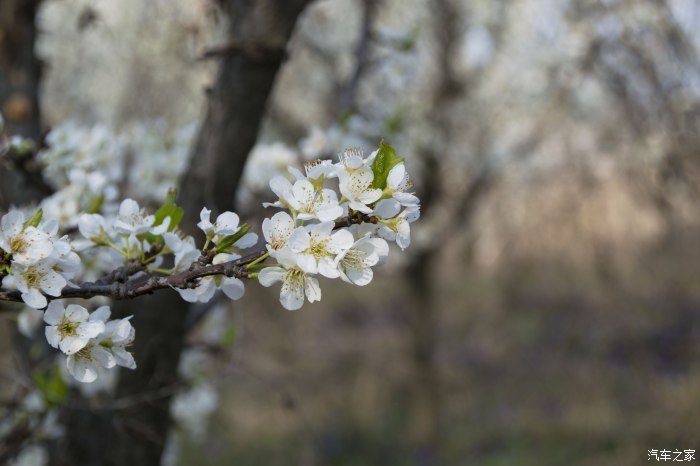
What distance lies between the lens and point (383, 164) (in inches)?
33.9

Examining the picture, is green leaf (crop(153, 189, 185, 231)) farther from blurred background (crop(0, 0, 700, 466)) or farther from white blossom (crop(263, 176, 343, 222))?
blurred background (crop(0, 0, 700, 466))

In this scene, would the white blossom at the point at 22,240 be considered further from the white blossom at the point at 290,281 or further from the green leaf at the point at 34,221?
Answer: the white blossom at the point at 290,281

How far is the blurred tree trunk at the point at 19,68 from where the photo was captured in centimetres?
180

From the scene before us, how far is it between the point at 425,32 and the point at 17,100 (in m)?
3.53

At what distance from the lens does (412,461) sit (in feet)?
17.4

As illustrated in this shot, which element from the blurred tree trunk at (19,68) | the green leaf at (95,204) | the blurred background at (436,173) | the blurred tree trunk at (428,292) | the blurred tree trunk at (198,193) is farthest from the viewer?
the blurred tree trunk at (428,292)

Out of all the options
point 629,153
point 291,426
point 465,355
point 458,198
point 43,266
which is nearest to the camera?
point 43,266

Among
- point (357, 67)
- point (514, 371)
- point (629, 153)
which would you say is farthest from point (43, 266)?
point (514, 371)

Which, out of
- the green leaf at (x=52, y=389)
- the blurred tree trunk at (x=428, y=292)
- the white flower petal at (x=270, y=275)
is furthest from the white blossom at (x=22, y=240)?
the blurred tree trunk at (x=428, y=292)

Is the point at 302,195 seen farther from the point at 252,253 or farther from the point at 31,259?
the point at 31,259

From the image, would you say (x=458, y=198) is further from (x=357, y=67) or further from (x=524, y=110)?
(x=357, y=67)

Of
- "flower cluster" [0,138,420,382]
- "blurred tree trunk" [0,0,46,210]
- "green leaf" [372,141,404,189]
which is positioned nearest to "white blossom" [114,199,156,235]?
"flower cluster" [0,138,420,382]

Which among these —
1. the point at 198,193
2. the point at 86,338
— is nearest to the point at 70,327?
the point at 86,338

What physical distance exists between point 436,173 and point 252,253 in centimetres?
415
